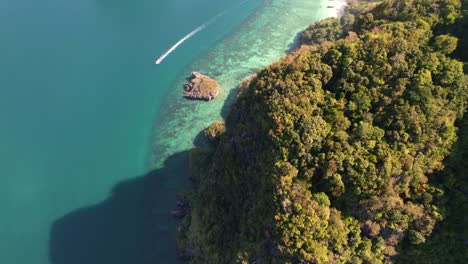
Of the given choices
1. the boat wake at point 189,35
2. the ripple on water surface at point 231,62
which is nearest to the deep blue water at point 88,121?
the boat wake at point 189,35

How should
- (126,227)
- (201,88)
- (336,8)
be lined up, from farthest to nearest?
1. (336,8)
2. (201,88)
3. (126,227)

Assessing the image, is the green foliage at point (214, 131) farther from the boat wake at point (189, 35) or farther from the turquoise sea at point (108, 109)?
the boat wake at point (189, 35)

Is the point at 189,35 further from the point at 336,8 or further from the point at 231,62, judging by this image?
the point at 336,8

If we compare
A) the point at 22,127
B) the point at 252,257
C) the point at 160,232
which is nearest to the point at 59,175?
the point at 22,127

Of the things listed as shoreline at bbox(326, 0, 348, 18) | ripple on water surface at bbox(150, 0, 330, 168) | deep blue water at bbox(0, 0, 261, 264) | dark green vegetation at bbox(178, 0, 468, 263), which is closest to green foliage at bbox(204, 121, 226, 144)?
ripple on water surface at bbox(150, 0, 330, 168)

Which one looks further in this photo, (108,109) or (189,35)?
(189,35)

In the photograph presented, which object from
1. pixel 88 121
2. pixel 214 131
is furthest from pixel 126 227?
pixel 88 121

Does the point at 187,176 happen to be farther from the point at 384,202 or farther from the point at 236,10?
the point at 236,10
